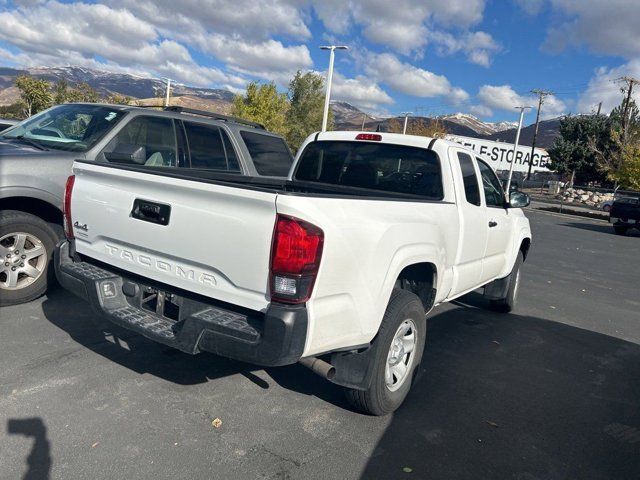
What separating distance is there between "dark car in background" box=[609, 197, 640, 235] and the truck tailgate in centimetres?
2138

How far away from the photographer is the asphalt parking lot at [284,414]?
279 cm

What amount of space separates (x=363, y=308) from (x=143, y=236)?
1.41m

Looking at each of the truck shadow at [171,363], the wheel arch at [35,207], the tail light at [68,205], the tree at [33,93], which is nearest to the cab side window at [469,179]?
the truck shadow at [171,363]

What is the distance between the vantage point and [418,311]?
354 cm

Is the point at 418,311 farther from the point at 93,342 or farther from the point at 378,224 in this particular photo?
the point at 93,342

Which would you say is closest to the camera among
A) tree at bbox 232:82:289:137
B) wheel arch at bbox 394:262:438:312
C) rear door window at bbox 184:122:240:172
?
wheel arch at bbox 394:262:438:312

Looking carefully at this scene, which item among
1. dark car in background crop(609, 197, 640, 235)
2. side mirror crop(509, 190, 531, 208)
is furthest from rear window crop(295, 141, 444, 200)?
dark car in background crop(609, 197, 640, 235)

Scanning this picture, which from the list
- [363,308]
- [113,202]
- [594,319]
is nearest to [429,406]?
[363,308]

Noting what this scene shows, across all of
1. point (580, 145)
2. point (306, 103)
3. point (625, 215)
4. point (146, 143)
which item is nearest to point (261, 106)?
point (306, 103)

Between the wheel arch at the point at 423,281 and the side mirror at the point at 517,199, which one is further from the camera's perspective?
the side mirror at the point at 517,199

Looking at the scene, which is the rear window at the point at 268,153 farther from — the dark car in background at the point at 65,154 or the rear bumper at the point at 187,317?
the rear bumper at the point at 187,317

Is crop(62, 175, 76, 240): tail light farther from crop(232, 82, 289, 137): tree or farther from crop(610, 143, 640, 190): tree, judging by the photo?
crop(610, 143, 640, 190): tree

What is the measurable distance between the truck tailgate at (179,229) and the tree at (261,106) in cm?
3482

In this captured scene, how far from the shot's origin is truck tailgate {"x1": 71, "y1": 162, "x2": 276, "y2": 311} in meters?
2.65
